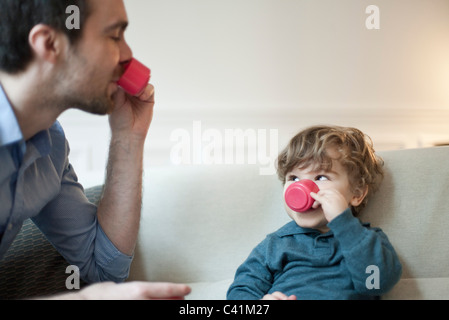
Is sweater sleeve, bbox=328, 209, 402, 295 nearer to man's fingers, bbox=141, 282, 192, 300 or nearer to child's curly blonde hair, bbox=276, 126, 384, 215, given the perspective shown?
child's curly blonde hair, bbox=276, 126, 384, 215

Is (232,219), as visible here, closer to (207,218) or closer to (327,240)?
(207,218)

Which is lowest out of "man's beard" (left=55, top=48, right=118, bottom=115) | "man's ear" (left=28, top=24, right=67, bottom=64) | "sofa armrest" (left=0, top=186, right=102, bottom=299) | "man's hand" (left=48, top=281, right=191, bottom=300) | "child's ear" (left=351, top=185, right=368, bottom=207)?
"sofa armrest" (left=0, top=186, right=102, bottom=299)

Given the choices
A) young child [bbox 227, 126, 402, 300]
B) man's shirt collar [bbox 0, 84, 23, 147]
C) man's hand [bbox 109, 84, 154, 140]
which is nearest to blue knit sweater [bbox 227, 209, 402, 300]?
young child [bbox 227, 126, 402, 300]

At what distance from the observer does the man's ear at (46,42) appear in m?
0.89

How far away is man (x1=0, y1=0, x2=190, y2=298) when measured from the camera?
90cm

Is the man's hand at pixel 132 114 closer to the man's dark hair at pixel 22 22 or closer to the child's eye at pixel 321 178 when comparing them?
the man's dark hair at pixel 22 22

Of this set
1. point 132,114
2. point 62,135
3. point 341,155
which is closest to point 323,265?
point 341,155

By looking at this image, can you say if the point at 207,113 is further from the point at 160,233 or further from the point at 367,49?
the point at 367,49

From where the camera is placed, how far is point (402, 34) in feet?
7.16

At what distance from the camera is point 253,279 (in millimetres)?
1159

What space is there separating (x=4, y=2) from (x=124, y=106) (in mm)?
378

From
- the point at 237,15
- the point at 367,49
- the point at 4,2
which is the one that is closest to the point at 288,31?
the point at 237,15

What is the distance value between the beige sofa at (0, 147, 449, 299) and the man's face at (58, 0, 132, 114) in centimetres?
46

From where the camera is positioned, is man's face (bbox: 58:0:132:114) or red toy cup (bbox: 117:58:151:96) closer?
man's face (bbox: 58:0:132:114)
